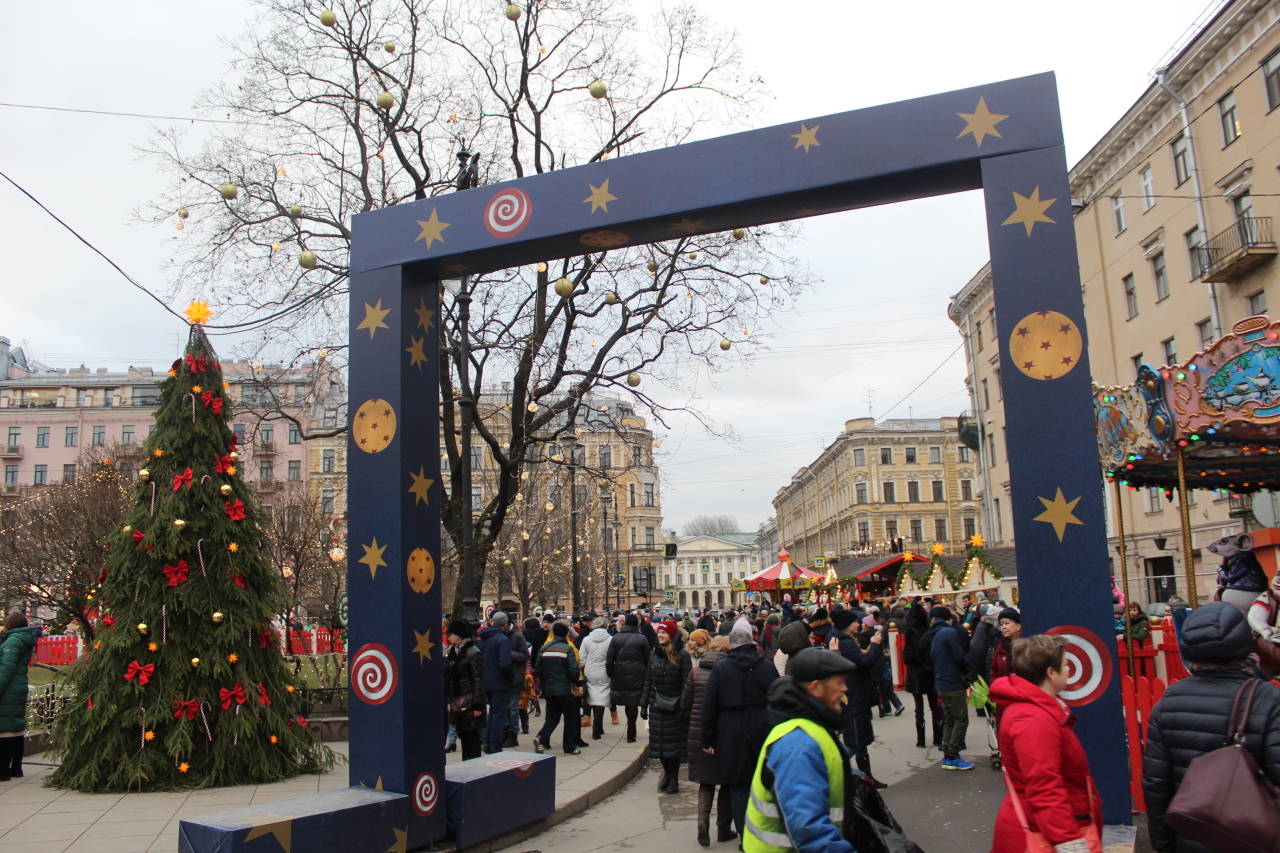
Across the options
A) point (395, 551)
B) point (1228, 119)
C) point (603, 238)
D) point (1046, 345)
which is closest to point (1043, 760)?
point (1046, 345)

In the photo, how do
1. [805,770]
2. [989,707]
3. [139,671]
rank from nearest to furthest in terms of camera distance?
[805,770]
[139,671]
[989,707]

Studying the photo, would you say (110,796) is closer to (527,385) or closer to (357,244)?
(357,244)

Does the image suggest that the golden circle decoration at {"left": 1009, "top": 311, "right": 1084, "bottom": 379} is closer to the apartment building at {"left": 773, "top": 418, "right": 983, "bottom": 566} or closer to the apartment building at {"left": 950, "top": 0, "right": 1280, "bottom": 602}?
the apartment building at {"left": 950, "top": 0, "right": 1280, "bottom": 602}

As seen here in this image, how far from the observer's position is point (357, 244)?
22.7 ft

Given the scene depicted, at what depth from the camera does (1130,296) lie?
29422 mm

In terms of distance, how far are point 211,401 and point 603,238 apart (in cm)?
574

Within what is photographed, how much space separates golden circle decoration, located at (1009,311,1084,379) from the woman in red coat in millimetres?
1695

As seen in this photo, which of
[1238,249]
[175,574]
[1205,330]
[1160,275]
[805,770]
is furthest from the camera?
[1160,275]

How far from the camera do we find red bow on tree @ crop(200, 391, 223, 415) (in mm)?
9930

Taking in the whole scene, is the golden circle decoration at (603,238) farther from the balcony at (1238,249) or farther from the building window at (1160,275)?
the building window at (1160,275)

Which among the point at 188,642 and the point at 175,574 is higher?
the point at 175,574

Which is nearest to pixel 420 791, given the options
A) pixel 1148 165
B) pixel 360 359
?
pixel 360 359

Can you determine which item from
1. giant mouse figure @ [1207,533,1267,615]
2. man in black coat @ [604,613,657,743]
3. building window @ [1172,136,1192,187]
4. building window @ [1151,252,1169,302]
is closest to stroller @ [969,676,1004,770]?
giant mouse figure @ [1207,533,1267,615]

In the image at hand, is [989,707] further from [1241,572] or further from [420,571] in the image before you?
[420,571]
